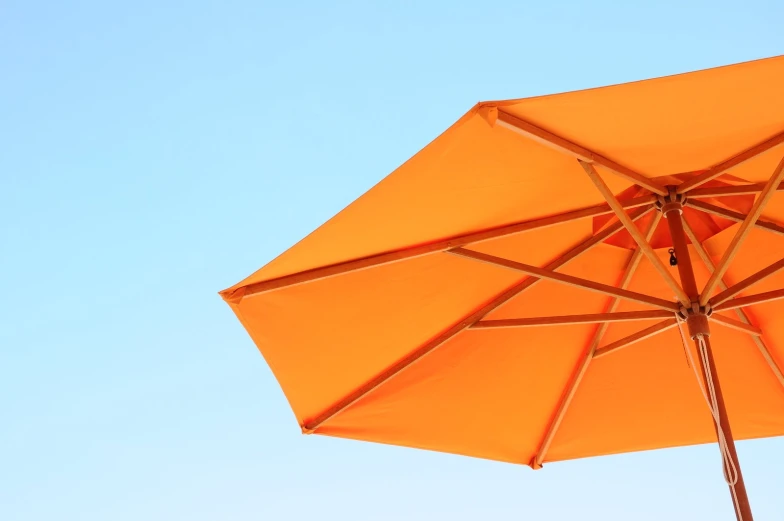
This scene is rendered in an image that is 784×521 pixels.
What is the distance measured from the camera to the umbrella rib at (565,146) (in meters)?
2.86

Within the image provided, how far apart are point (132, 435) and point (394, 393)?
25.8 ft

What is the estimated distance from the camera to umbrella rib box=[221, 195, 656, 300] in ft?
11.5

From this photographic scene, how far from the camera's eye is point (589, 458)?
16.2ft

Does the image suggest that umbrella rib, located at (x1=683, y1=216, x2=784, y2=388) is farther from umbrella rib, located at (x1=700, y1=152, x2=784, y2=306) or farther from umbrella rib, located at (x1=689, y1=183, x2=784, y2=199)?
umbrella rib, located at (x1=700, y1=152, x2=784, y2=306)

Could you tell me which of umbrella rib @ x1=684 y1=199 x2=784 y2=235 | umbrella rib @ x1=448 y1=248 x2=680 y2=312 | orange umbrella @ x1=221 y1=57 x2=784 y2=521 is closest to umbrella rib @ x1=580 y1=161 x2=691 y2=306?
orange umbrella @ x1=221 y1=57 x2=784 y2=521

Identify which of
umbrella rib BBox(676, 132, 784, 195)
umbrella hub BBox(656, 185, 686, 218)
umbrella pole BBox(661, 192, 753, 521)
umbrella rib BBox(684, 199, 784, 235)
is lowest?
umbrella pole BBox(661, 192, 753, 521)

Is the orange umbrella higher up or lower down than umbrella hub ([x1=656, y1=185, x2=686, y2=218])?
lower down

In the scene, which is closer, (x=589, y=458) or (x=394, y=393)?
(x=394, y=393)

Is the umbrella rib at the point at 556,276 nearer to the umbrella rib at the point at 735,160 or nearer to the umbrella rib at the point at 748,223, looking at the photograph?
the umbrella rib at the point at 748,223

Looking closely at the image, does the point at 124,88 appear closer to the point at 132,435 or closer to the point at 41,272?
the point at 41,272

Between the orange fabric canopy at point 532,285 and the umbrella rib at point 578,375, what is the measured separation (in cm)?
1

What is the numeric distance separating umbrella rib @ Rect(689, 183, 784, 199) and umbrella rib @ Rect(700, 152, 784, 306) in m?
0.21

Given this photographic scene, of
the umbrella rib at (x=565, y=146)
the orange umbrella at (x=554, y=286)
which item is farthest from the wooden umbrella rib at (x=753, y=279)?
the umbrella rib at (x=565, y=146)

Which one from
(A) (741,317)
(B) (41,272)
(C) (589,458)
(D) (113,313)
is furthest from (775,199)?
(B) (41,272)
